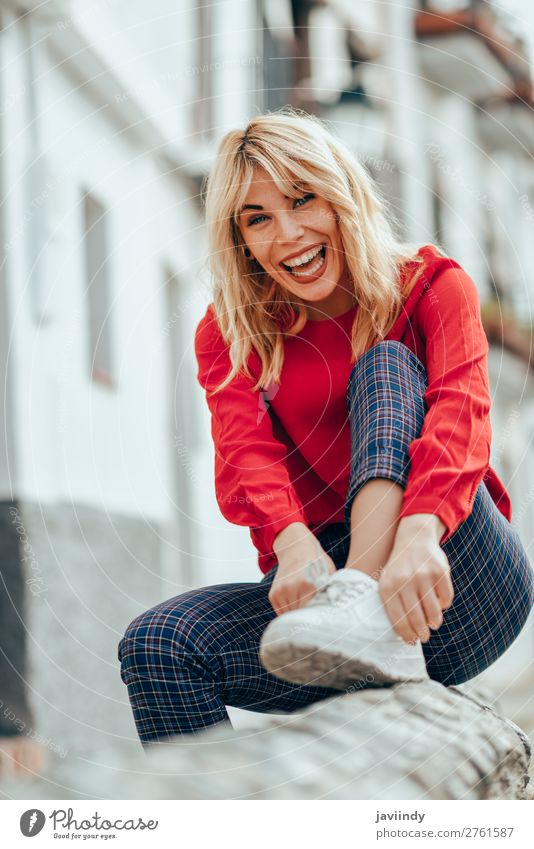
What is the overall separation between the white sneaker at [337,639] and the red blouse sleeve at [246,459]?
5.5 inches

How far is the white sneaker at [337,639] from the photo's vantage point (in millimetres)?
915

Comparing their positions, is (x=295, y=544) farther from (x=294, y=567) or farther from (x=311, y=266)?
(x=311, y=266)

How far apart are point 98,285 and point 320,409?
2.19 metres

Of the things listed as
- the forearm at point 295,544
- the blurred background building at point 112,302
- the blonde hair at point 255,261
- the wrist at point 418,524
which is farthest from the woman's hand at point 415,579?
the blurred background building at point 112,302

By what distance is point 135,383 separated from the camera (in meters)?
3.45

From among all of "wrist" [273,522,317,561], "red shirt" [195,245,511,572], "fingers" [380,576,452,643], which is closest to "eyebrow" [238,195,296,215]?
"red shirt" [195,245,511,572]

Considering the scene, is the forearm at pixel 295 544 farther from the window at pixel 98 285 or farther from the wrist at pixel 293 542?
the window at pixel 98 285

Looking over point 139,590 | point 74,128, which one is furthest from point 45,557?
point 74,128

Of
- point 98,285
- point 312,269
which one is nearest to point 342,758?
point 312,269

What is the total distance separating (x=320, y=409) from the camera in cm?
120

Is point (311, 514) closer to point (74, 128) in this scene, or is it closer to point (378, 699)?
point (378, 699)

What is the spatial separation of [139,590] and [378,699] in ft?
8.17

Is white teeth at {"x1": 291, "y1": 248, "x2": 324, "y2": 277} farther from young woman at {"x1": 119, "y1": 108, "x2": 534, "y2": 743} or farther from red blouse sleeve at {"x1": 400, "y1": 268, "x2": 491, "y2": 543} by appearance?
red blouse sleeve at {"x1": 400, "y1": 268, "x2": 491, "y2": 543}

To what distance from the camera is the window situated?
3.23 m
